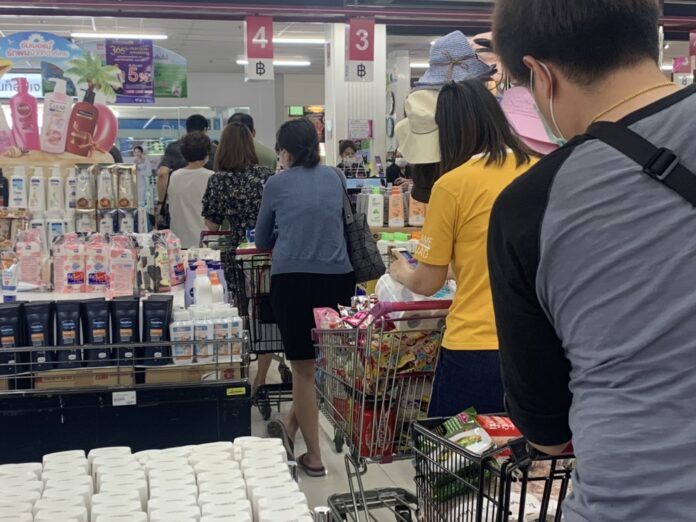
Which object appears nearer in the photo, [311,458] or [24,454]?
[24,454]

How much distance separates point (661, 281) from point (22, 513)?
1.54m

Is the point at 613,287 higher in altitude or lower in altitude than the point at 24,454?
higher

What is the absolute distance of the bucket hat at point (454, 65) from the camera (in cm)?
308

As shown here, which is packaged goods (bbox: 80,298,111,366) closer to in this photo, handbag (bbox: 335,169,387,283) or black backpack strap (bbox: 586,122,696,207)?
handbag (bbox: 335,169,387,283)

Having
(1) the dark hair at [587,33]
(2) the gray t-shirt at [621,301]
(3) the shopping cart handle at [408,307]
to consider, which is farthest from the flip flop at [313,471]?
(1) the dark hair at [587,33]

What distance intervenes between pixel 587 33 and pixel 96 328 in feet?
7.92

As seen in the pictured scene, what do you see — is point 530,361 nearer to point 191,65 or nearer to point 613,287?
point 613,287

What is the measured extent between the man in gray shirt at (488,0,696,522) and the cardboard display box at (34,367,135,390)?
2.14 m

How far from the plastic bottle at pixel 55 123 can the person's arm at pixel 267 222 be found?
170 cm

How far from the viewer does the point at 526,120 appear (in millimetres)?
2963

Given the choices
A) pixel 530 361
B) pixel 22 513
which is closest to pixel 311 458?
pixel 22 513

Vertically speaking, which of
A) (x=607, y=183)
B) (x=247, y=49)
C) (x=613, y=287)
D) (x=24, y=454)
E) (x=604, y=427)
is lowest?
(x=24, y=454)

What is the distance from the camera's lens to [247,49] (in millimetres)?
10266

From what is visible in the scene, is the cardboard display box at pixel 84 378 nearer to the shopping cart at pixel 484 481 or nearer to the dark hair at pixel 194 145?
the shopping cart at pixel 484 481
